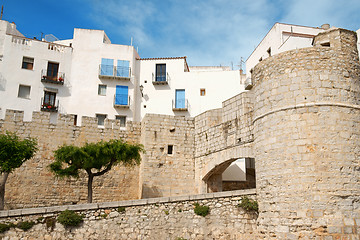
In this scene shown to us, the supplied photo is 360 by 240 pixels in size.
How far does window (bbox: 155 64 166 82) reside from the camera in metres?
24.0

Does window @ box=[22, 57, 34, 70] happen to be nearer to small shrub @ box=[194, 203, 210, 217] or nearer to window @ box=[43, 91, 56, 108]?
window @ box=[43, 91, 56, 108]

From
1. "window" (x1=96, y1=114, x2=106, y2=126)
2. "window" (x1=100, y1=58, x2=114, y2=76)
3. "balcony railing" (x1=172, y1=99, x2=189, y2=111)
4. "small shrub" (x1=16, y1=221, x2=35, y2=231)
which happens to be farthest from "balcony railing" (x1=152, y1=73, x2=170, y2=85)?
"small shrub" (x1=16, y1=221, x2=35, y2=231)

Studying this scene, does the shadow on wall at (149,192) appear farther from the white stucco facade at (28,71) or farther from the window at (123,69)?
the window at (123,69)

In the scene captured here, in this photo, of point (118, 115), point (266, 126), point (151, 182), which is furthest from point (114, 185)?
point (118, 115)

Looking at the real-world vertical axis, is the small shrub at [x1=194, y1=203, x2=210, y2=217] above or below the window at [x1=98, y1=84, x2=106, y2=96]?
below

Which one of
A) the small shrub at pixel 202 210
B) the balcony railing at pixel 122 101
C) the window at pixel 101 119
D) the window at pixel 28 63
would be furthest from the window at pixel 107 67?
the small shrub at pixel 202 210

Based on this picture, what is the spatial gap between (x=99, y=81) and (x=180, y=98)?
202 inches

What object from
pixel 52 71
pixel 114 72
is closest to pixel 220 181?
pixel 114 72

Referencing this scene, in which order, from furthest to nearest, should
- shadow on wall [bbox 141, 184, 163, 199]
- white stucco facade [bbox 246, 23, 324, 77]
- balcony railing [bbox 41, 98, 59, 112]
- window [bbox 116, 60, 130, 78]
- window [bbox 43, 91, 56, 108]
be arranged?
window [bbox 116, 60, 130, 78]
window [bbox 43, 91, 56, 108]
white stucco facade [bbox 246, 23, 324, 77]
balcony railing [bbox 41, 98, 59, 112]
shadow on wall [bbox 141, 184, 163, 199]

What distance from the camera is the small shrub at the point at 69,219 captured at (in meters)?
9.86

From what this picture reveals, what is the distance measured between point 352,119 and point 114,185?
905 centimetres

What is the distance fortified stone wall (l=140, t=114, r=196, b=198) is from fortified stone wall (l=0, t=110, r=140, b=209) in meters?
1.02

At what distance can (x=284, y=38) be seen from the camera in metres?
23.1

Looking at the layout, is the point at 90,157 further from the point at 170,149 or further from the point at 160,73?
the point at 160,73
